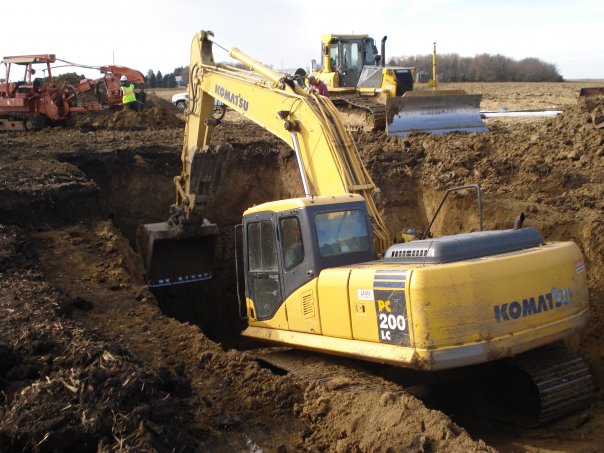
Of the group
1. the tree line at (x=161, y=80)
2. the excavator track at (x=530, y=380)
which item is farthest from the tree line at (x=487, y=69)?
the excavator track at (x=530, y=380)

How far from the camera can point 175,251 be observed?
10617mm

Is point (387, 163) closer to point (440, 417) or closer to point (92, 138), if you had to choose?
point (92, 138)

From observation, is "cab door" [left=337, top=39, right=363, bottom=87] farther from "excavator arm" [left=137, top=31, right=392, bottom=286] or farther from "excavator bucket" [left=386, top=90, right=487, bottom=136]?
"excavator arm" [left=137, top=31, right=392, bottom=286]

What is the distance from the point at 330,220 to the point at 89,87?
16.8m

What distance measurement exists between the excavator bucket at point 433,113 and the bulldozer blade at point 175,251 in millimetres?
6088

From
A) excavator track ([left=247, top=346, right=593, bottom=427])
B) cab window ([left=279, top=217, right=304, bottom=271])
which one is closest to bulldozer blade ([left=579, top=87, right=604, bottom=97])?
excavator track ([left=247, top=346, right=593, bottom=427])

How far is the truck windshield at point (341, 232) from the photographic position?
21.5 feet

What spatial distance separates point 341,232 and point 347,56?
43.7 ft

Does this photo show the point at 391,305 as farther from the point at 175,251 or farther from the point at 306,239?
the point at 175,251

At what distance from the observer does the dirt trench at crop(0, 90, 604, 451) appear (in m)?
4.58

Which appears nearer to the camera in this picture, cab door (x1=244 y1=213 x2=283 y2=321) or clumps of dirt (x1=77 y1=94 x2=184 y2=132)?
cab door (x1=244 y1=213 x2=283 y2=321)

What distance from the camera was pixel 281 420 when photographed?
17.0 feet

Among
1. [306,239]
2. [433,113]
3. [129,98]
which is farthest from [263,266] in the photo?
[129,98]

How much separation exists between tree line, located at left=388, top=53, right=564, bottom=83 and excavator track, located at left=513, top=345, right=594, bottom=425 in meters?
50.0
